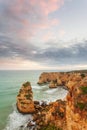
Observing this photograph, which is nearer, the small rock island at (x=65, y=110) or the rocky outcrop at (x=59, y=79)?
the small rock island at (x=65, y=110)

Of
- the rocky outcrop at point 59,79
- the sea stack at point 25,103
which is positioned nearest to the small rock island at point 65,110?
the sea stack at point 25,103

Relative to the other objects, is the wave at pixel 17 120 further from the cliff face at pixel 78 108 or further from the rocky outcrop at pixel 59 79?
the rocky outcrop at pixel 59 79

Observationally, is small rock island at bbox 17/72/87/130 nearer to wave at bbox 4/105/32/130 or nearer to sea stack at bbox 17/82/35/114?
sea stack at bbox 17/82/35/114

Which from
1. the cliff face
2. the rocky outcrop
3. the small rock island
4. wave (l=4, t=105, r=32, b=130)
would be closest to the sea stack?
the small rock island

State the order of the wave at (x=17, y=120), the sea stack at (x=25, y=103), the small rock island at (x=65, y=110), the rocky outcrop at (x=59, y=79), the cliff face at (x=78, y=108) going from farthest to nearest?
the rocky outcrop at (x=59, y=79) < the sea stack at (x=25, y=103) < the wave at (x=17, y=120) < the small rock island at (x=65, y=110) < the cliff face at (x=78, y=108)

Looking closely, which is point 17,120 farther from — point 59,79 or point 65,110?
point 59,79

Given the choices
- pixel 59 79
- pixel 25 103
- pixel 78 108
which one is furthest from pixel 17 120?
pixel 59 79

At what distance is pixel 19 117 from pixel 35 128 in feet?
A: 34.8

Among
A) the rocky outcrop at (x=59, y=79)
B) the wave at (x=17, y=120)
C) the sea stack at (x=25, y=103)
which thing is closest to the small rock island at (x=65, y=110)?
the sea stack at (x=25, y=103)

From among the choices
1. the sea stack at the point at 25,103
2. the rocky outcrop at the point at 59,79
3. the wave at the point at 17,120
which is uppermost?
Answer: the rocky outcrop at the point at 59,79

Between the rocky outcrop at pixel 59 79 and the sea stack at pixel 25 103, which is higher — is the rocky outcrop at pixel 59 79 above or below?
above

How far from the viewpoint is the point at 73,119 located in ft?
73.3

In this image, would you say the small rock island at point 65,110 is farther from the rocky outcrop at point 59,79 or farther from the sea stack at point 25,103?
the rocky outcrop at point 59,79

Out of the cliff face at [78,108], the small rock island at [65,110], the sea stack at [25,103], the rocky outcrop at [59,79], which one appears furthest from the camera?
the rocky outcrop at [59,79]
